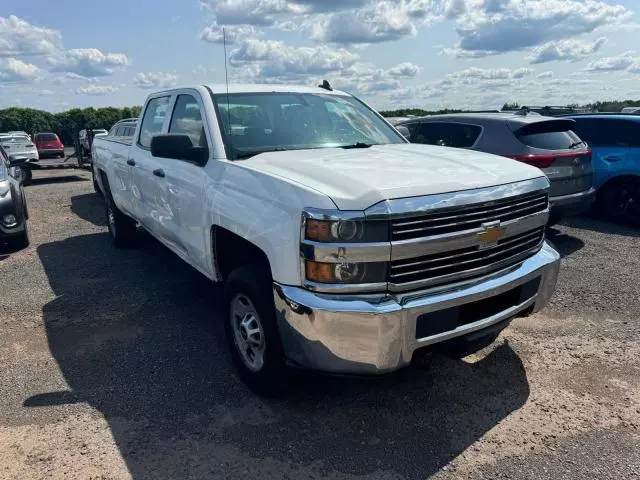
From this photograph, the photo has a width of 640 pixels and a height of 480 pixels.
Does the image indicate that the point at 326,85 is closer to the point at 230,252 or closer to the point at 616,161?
the point at 230,252

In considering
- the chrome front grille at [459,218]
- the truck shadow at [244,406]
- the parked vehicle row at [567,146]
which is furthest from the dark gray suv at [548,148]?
the chrome front grille at [459,218]

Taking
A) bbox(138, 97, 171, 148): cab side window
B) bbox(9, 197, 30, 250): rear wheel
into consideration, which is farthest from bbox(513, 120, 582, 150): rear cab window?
bbox(9, 197, 30, 250): rear wheel

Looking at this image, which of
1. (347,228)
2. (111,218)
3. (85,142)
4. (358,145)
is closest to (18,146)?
(85,142)

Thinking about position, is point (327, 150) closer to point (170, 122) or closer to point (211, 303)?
point (170, 122)

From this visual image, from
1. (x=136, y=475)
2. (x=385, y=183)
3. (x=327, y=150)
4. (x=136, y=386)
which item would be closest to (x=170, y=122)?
(x=327, y=150)

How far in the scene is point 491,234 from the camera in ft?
9.91

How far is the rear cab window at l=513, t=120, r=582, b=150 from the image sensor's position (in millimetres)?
6750

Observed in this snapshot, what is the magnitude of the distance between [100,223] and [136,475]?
7378mm

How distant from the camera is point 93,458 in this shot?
9.49 feet

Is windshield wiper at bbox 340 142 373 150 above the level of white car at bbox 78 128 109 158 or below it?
above

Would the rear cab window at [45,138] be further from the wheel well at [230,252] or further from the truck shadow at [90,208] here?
the wheel well at [230,252]

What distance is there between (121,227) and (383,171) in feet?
16.4

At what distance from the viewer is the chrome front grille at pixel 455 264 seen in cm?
279

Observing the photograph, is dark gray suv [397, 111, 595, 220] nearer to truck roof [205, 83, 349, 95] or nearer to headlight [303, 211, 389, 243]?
truck roof [205, 83, 349, 95]
